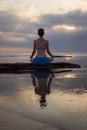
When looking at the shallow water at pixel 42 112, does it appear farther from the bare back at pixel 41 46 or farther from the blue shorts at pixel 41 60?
the bare back at pixel 41 46

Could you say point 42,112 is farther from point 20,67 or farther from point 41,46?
point 41,46

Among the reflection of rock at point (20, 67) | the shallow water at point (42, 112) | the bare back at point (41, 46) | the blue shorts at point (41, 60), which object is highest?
the bare back at point (41, 46)

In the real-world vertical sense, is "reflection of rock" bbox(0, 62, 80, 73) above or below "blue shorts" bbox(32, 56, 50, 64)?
below

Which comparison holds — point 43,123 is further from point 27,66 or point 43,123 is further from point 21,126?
point 27,66

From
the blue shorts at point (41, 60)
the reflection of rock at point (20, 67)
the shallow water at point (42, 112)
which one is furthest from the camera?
the blue shorts at point (41, 60)

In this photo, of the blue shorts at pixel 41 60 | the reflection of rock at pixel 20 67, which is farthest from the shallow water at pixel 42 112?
the blue shorts at pixel 41 60

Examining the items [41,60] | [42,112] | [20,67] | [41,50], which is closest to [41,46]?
[41,50]

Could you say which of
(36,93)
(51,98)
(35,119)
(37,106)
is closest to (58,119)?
(35,119)

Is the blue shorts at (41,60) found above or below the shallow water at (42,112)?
below

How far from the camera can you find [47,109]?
5.44 meters

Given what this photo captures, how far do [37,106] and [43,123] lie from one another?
1.37 metres

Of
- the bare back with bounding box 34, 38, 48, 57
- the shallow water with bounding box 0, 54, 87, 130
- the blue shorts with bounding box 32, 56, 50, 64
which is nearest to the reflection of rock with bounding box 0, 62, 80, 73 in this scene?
the blue shorts with bounding box 32, 56, 50, 64

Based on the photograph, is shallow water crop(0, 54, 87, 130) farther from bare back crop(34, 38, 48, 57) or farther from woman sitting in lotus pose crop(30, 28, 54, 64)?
bare back crop(34, 38, 48, 57)

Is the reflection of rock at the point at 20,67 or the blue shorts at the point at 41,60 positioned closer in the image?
the reflection of rock at the point at 20,67
